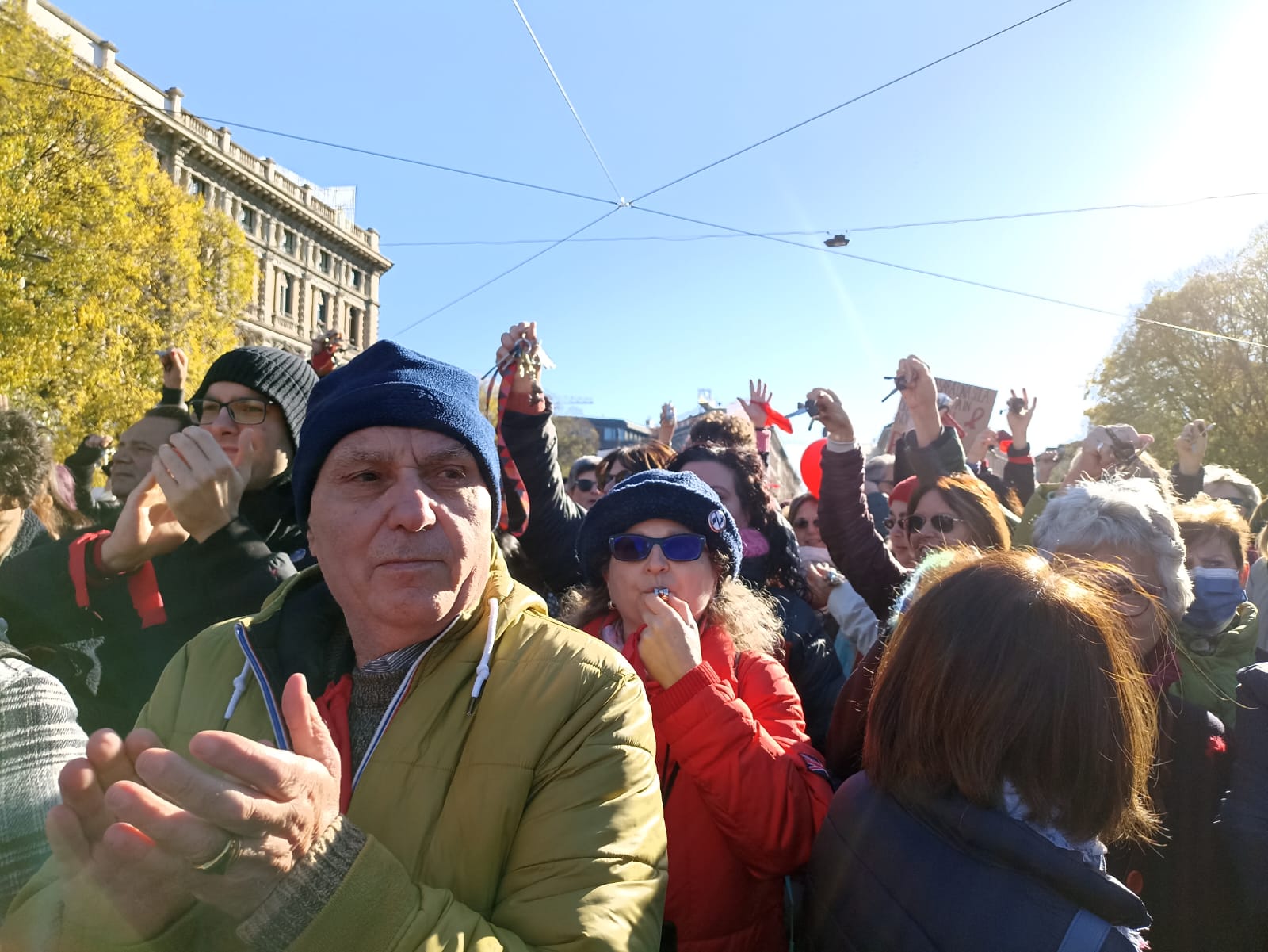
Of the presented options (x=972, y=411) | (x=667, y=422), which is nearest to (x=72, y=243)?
(x=667, y=422)

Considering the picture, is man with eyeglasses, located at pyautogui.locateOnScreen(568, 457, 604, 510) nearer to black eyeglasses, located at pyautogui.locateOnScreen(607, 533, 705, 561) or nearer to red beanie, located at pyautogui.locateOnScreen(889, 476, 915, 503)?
red beanie, located at pyautogui.locateOnScreen(889, 476, 915, 503)

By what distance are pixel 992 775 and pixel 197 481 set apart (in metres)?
1.91

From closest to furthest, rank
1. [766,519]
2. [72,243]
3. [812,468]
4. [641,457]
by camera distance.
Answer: [766,519], [641,457], [812,468], [72,243]

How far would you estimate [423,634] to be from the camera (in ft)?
4.72

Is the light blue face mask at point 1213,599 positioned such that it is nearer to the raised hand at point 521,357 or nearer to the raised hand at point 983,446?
the raised hand at point 521,357

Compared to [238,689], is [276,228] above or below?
above

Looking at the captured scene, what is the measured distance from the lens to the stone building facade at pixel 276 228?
3216 cm

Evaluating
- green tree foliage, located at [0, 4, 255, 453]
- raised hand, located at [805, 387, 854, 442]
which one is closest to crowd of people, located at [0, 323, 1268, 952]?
raised hand, located at [805, 387, 854, 442]

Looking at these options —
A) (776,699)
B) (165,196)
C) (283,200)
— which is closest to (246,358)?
(776,699)

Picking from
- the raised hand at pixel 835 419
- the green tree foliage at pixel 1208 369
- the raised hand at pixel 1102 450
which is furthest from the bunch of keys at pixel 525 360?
the green tree foliage at pixel 1208 369

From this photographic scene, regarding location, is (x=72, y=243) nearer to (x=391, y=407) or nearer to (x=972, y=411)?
(x=972, y=411)

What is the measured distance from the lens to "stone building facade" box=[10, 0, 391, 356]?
32.2 m

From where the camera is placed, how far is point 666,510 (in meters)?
2.35

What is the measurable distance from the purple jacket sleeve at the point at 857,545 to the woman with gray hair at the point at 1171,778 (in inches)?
34.2
